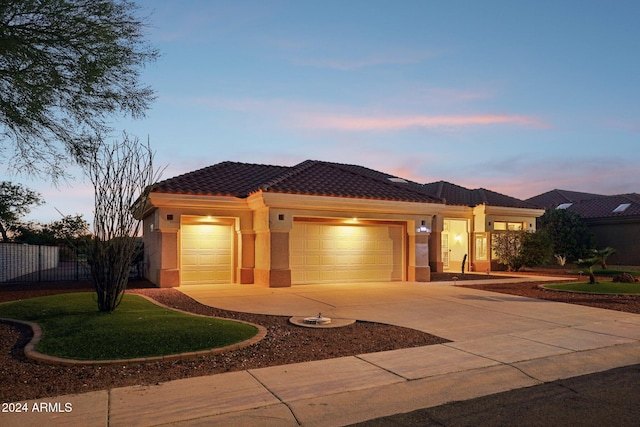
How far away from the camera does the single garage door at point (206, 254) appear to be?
61.2 feet

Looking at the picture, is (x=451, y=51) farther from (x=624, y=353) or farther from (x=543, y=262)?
(x=543, y=262)

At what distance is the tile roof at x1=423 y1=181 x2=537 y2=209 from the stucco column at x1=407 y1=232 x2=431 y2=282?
6578mm

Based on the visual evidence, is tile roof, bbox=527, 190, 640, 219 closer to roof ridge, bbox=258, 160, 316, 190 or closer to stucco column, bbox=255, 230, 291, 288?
roof ridge, bbox=258, 160, 316, 190

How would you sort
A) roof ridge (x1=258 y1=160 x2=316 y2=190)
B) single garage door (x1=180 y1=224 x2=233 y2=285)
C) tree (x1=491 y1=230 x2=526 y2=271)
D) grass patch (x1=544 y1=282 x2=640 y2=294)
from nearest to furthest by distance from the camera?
grass patch (x1=544 y1=282 x2=640 y2=294) → roof ridge (x1=258 y1=160 x2=316 y2=190) → single garage door (x1=180 y1=224 x2=233 y2=285) → tree (x1=491 y1=230 x2=526 y2=271)

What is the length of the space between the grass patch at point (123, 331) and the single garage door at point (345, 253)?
7.90 meters

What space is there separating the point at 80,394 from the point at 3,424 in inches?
37.7

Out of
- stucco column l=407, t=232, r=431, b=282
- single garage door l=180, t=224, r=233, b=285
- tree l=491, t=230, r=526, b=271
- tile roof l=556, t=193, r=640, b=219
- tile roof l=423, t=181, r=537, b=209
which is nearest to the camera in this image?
single garage door l=180, t=224, r=233, b=285

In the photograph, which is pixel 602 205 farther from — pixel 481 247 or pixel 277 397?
pixel 277 397

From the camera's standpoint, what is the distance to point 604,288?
1688 cm

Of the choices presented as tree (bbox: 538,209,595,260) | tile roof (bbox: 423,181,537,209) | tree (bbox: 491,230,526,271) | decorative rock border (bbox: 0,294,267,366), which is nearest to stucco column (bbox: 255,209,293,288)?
decorative rock border (bbox: 0,294,267,366)

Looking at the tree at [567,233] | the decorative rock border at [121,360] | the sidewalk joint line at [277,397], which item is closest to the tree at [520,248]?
the tree at [567,233]

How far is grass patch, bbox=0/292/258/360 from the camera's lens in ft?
24.7

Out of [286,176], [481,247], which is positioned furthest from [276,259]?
[481,247]

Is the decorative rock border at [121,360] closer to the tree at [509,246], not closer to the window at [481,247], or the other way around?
the tree at [509,246]
